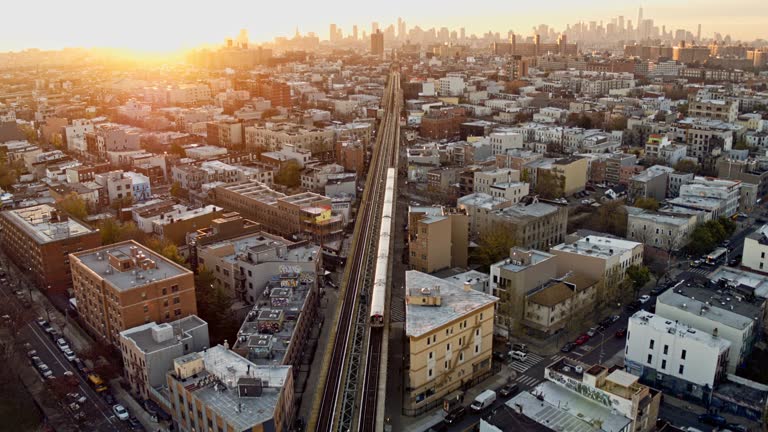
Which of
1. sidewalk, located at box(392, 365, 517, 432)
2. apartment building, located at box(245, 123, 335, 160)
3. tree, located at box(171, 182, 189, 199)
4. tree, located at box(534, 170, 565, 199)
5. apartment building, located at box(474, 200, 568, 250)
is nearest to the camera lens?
sidewalk, located at box(392, 365, 517, 432)

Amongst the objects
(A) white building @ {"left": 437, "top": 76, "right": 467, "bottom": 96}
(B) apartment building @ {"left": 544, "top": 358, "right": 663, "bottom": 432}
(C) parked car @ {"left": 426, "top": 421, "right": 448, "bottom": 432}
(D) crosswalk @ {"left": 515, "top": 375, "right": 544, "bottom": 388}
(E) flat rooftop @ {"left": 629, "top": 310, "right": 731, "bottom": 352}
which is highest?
(A) white building @ {"left": 437, "top": 76, "right": 467, "bottom": 96}

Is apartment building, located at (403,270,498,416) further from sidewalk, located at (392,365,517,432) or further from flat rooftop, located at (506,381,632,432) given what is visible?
flat rooftop, located at (506,381,632,432)

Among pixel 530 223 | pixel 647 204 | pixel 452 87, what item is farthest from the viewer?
pixel 452 87

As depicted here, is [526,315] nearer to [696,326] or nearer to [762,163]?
[696,326]

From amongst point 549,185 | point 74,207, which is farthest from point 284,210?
point 549,185

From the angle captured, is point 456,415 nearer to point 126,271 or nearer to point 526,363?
point 526,363

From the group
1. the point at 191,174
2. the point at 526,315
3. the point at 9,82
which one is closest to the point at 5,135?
the point at 191,174

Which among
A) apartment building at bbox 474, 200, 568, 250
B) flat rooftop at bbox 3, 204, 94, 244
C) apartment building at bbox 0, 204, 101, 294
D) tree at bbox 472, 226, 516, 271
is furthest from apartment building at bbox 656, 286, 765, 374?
flat rooftop at bbox 3, 204, 94, 244
